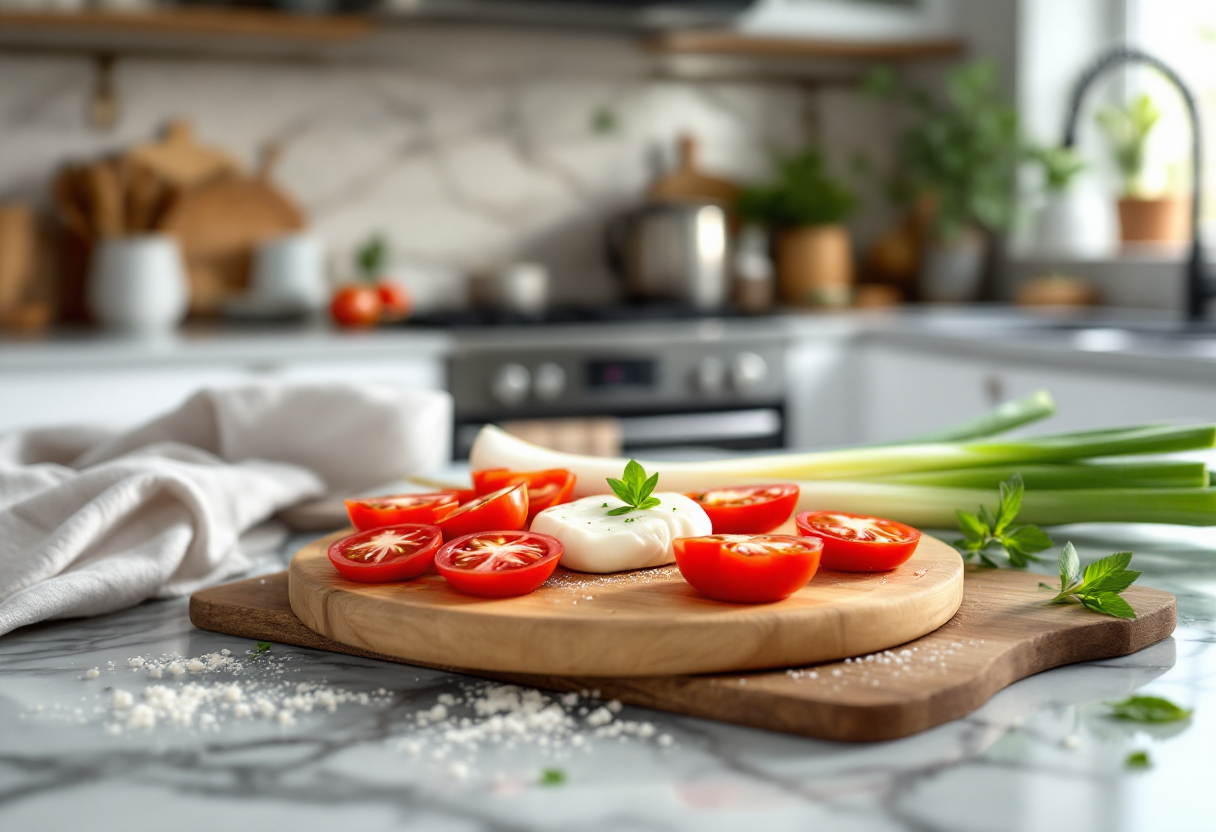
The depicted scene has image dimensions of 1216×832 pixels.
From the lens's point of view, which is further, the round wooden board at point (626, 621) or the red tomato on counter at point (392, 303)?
the red tomato on counter at point (392, 303)

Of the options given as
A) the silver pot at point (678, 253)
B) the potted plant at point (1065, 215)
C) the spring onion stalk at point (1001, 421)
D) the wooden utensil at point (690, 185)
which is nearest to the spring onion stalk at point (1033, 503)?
the spring onion stalk at point (1001, 421)

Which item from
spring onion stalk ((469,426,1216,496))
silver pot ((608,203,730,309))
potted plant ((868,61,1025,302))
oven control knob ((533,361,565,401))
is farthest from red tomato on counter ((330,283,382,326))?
spring onion stalk ((469,426,1216,496))

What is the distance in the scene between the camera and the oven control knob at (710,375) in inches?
111

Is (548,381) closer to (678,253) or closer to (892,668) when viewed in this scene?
(678,253)

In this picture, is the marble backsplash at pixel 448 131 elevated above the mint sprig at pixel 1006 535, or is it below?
above

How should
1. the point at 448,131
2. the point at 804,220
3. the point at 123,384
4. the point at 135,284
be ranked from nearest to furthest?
the point at 123,384, the point at 135,284, the point at 448,131, the point at 804,220

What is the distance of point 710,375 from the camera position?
9.29 ft

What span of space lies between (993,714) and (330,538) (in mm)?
491

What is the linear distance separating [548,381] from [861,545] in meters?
1.96

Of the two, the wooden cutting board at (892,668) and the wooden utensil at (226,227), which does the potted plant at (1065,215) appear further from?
the wooden cutting board at (892,668)

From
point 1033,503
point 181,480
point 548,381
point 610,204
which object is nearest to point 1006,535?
point 1033,503

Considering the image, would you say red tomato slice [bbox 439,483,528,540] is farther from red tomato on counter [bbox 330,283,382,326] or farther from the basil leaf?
red tomato on counter [bbox 330,283,382,326]

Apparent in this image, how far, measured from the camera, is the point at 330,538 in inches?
35.2

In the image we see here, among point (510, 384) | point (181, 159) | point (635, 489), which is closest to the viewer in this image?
point (635, 489)
